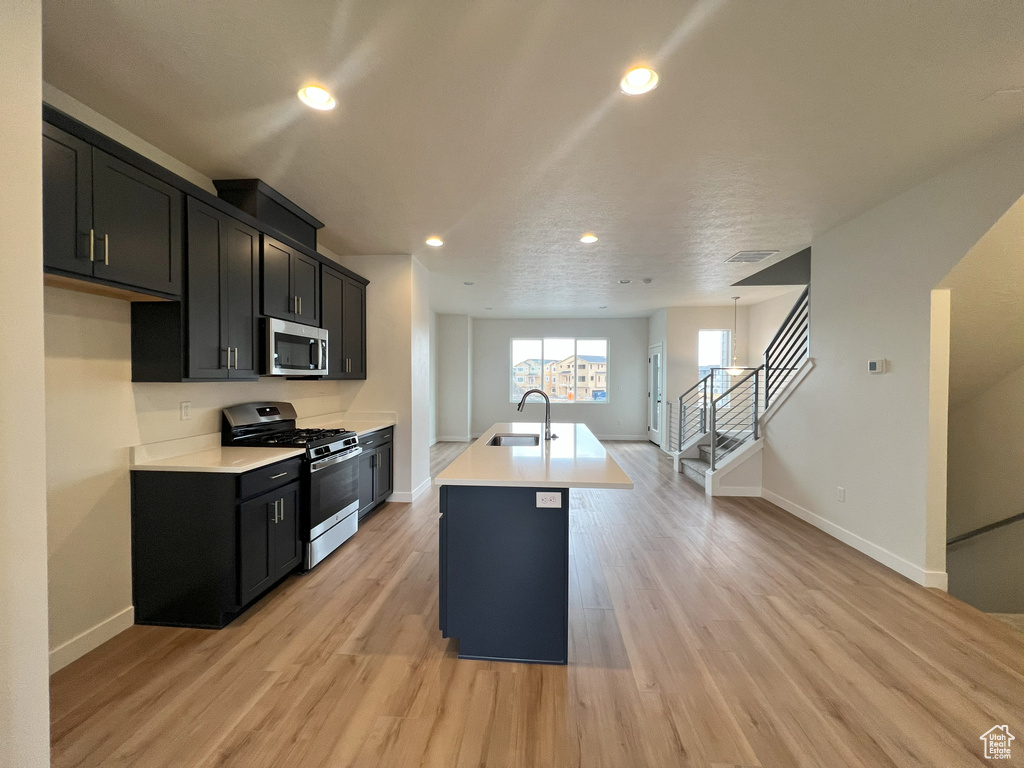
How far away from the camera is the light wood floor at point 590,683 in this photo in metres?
1.57

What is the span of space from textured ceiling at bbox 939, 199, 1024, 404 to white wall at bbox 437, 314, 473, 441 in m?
7.30

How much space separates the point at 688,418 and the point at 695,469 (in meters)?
1.83

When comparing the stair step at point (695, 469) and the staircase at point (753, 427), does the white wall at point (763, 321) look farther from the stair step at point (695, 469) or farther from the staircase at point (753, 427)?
the stair step at point (695, 469)

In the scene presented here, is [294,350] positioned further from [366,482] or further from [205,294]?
[366,482]

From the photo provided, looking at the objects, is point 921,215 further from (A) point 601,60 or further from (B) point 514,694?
(B) point 514,694

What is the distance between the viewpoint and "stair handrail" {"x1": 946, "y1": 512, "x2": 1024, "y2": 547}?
3.59 m

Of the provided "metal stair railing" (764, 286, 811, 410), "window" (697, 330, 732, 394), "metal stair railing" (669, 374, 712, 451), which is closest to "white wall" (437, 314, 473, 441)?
"metal stair railing" (669, 374, 712, 451)

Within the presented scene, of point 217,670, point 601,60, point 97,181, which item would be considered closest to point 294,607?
point 217,670

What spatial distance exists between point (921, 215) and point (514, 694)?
394cm

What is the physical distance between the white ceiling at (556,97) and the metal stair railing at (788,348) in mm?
1903

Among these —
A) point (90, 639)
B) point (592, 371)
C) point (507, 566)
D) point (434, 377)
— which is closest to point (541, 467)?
point (507, 566)

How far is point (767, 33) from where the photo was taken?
161cm

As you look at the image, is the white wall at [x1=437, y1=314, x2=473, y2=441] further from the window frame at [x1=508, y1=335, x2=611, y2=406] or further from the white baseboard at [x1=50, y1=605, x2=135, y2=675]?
the white baseboard at [x1=50, y1=605, x2=135, y2=675]

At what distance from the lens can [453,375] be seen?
9.06 m
